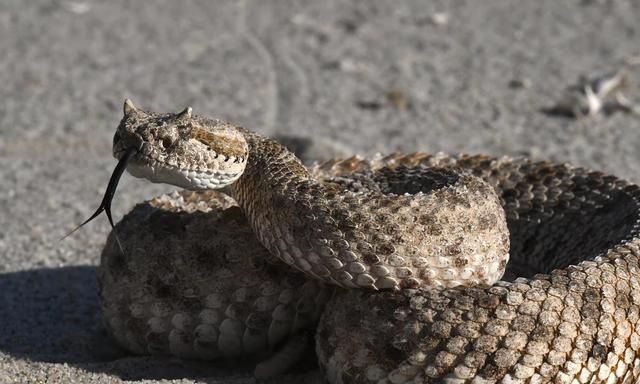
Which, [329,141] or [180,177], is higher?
[180,177]

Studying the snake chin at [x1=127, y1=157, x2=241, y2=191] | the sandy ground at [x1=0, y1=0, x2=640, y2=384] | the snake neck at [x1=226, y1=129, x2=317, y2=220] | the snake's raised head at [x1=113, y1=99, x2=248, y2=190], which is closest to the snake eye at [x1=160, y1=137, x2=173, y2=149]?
the snake's raised head at [x1=113, y1=99, x2=248, y2=190]

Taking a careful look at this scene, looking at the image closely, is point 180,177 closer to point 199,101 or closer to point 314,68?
point 199,101

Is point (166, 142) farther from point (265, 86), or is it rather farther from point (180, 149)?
point (265, 86)

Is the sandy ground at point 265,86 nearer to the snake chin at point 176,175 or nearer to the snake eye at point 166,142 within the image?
the snake chin at point 176,175

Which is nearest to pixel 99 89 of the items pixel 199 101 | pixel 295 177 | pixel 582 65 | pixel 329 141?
pixel 199 101

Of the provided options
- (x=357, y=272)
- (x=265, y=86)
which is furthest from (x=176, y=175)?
(x=265, y=86)

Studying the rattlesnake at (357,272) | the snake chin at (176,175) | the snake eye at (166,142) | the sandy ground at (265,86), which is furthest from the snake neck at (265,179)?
the sandy ground at (265,86)
